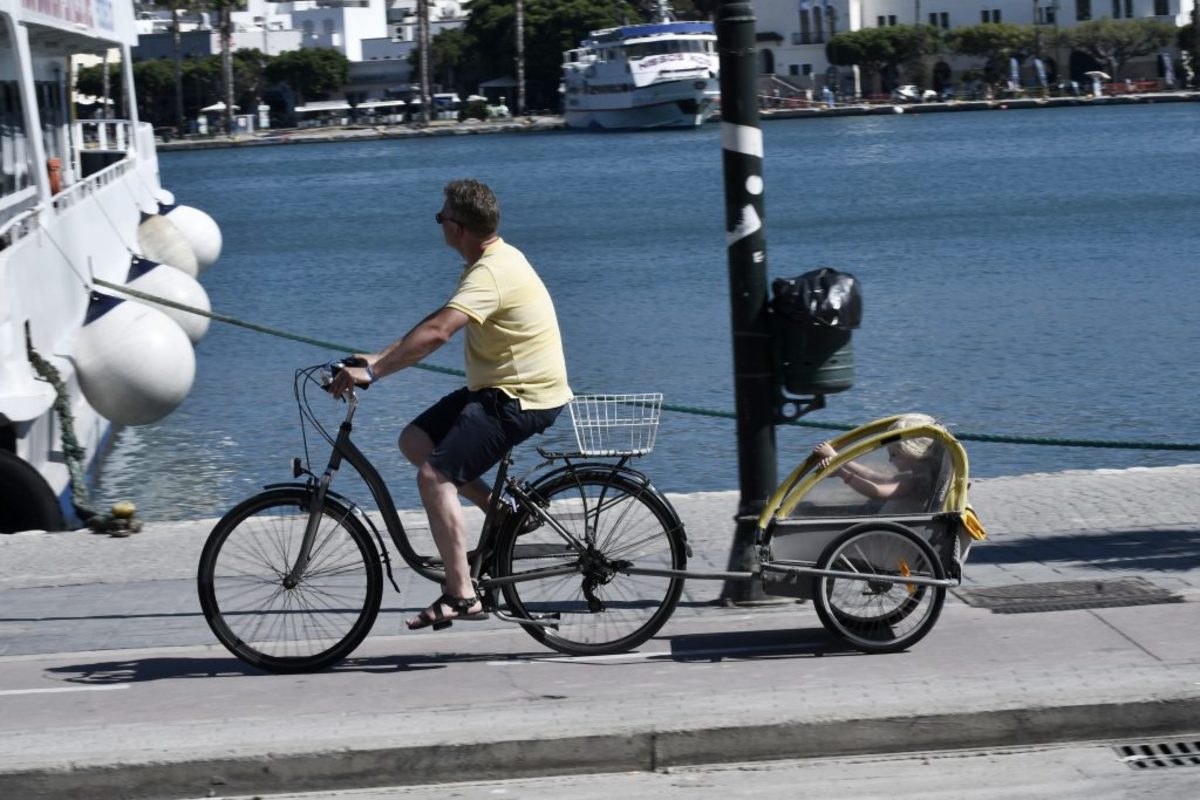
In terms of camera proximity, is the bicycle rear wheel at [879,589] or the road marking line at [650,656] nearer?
the bicycle rear wheel at [879,589]

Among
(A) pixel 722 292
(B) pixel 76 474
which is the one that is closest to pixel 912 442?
(B) pixel 76 474

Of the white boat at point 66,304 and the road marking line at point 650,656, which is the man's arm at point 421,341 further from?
the white boat at point 66,304

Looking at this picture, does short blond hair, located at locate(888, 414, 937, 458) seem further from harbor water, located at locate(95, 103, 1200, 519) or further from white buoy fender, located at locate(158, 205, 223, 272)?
white buoy fender, located at locate(158, 205, 223, 272)

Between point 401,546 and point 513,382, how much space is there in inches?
30.5

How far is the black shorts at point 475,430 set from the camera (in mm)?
6828

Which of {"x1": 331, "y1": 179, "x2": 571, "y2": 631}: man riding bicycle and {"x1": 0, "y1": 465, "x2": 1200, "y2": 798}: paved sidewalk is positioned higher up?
{"x1": 331, "y1": 179, "x2": 571, "y2": 631}: man riding bicycle

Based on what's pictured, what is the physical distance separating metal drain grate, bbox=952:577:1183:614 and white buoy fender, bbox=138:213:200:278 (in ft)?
80.9

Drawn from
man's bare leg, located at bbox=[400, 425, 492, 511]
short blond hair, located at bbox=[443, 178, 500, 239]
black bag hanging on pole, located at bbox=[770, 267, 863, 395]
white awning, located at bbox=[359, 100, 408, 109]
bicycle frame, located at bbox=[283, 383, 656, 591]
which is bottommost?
bicycle frame, located at bbox=[283, 383, 656, 591]

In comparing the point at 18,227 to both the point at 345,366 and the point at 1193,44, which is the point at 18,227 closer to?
the point at 345,366

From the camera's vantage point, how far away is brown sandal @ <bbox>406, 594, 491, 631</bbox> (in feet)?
22.9

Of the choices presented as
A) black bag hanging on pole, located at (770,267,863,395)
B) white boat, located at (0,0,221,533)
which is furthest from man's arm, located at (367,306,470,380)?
white boat, located at (0,0,221,533)

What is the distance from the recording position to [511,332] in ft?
22.5

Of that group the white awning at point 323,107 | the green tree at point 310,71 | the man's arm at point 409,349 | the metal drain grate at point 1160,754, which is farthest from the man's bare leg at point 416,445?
the white awning at point 323,107

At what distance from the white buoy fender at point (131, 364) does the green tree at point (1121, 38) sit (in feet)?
438
